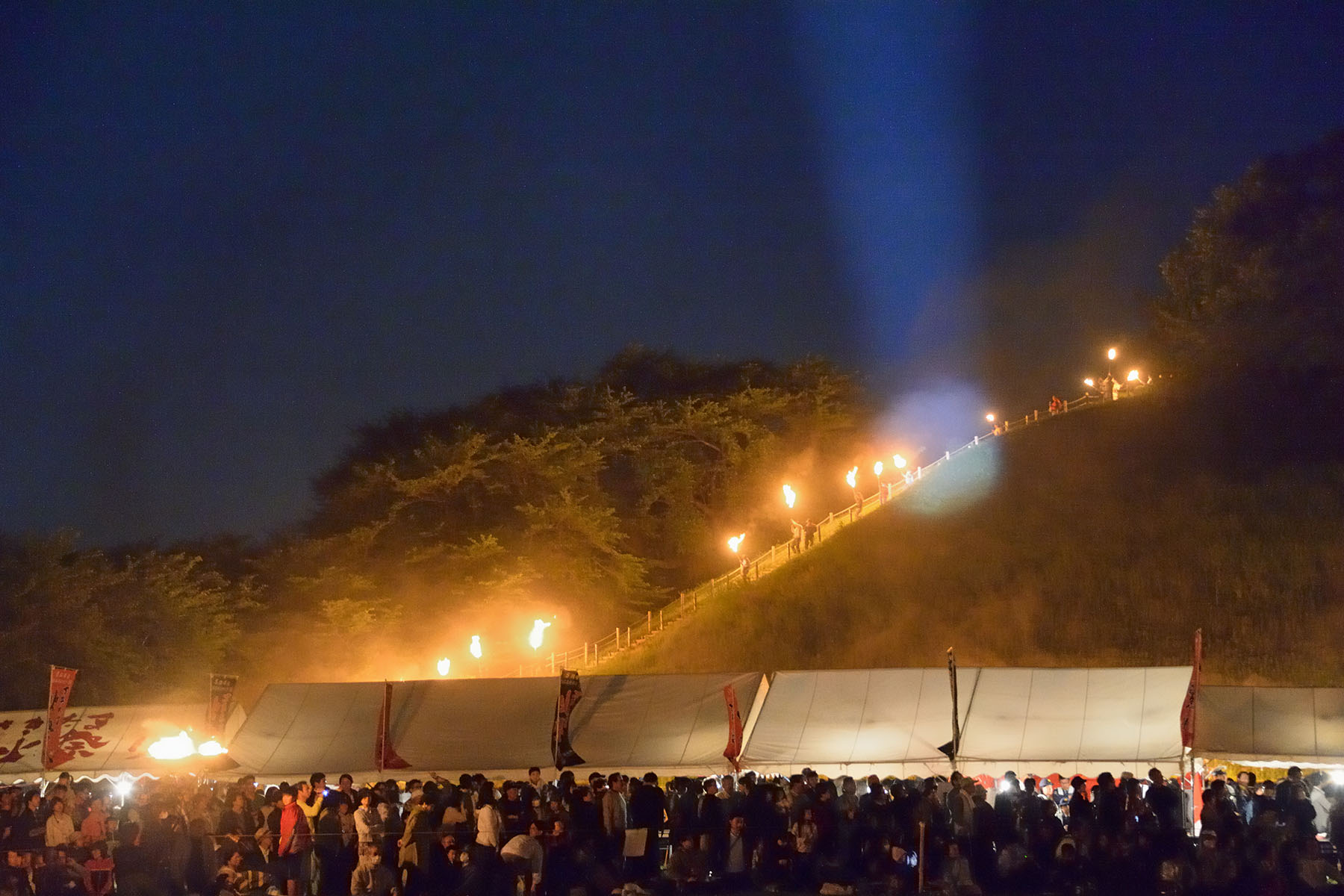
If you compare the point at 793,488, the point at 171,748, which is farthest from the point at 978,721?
the point at 793,488

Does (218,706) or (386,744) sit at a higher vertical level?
(218,706)

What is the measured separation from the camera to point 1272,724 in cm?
1595

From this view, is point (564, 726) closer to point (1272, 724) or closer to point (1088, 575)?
point (1272, 724)

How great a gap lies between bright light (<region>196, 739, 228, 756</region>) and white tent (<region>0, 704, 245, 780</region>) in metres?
0.46

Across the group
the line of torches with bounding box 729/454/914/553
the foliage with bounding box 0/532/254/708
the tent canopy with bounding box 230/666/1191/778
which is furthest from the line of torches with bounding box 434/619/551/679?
the tent canopy with bounding box 230/666/1191/778

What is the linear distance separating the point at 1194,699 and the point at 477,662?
78.5 ft

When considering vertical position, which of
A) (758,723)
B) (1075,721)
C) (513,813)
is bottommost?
(513,813)

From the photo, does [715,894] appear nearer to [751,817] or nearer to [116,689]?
[751,817]

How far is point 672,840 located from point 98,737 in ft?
31.4

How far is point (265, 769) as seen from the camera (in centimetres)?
1828

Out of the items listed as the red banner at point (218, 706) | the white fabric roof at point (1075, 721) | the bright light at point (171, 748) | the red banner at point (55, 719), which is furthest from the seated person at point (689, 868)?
the red banner at point (55, 719)

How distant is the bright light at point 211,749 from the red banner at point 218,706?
0.15 meters

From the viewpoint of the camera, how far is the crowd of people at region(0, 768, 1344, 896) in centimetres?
1275

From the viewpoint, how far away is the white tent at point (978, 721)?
52.3 feet
